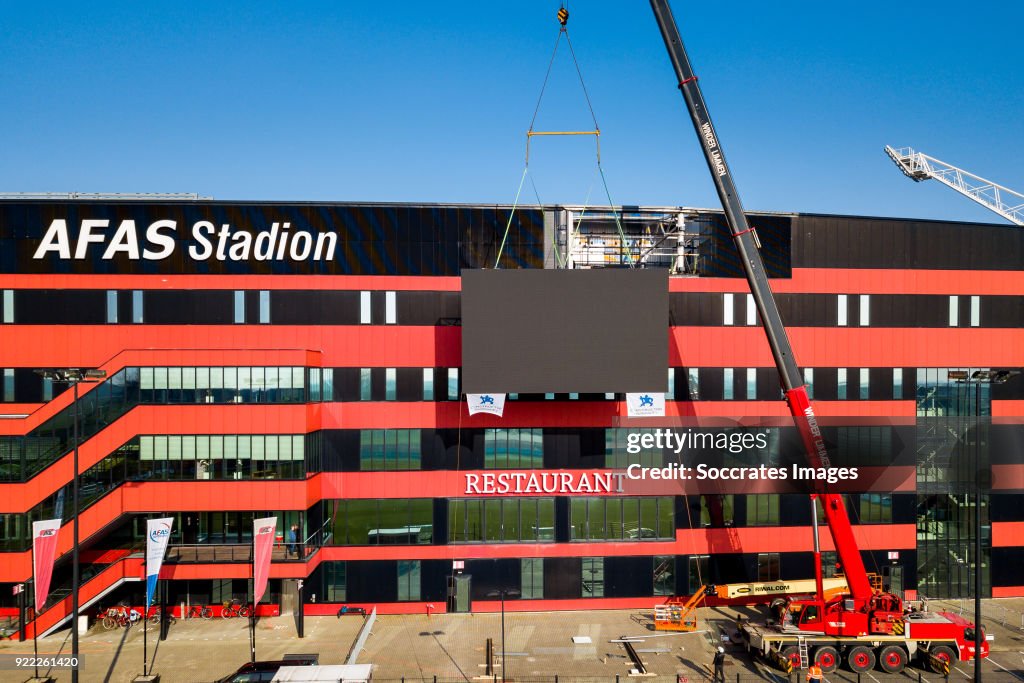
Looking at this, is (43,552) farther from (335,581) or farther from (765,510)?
(765,510)

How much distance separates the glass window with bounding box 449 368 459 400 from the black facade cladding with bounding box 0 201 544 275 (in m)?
5.58

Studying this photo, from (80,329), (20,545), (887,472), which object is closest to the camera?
(20,545)

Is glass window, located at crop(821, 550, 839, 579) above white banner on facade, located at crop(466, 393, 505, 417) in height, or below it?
below

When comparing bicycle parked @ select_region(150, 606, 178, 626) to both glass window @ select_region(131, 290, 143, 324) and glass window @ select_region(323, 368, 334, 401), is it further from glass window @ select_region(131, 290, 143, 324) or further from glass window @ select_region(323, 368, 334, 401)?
glass window @ select_region(131, 290, 143, 324)

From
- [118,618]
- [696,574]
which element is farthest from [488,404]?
[118,618]

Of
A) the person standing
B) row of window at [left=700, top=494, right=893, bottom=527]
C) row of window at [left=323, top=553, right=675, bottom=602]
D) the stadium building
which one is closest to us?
the person standing

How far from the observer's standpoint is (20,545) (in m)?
37.5

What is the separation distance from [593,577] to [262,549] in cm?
1816

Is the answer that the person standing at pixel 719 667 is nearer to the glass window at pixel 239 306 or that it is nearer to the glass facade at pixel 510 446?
the glass facade at pixel 510 446

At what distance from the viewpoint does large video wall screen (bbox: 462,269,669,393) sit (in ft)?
128

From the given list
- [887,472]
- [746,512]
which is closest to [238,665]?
[746,512]

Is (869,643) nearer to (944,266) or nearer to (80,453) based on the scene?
(944,266)

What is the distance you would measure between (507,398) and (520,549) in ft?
28.2

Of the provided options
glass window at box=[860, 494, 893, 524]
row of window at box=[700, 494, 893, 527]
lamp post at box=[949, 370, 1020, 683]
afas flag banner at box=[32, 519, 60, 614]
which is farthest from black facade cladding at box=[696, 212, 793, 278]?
afas flag banner at box=[32, 519, 60, 614]
